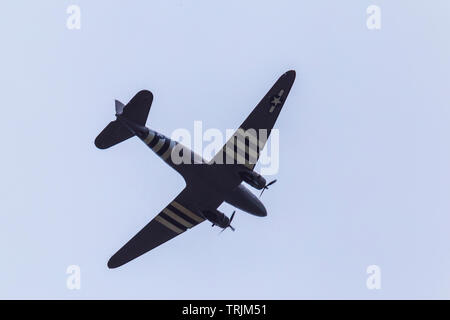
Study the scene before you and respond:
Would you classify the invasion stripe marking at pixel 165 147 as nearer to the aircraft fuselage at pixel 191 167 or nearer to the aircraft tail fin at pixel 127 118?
the aircraft fuselage at pixel 191 167

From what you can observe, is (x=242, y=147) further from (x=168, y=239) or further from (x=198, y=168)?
(x=168, y=239)

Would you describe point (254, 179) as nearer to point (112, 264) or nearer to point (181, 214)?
point (181, 214)

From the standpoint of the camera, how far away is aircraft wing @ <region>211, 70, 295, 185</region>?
4044cm

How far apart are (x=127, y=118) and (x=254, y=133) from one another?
6091 mm

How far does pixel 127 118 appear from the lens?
39.8m

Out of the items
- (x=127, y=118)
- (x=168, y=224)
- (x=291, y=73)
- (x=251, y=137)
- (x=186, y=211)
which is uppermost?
(x=291, y=73)

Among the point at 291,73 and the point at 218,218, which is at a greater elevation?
the point at 291,73

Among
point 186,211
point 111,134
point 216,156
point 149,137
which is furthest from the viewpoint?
point 186,211

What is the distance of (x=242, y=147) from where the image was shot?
41.2 meters

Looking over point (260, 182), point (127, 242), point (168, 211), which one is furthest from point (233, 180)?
point (127, 242)

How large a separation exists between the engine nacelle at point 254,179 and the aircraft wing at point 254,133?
0.42 meters

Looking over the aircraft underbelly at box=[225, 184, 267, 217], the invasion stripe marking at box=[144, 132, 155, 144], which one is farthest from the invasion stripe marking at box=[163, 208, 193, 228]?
the invasion stripe marking at box=[144, 132, 155, 144]

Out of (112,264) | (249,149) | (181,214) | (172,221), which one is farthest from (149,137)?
(112,264)

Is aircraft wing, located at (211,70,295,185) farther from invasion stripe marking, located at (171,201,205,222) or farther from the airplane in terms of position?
invasion stripe marking, located at (171,201,205,222)
